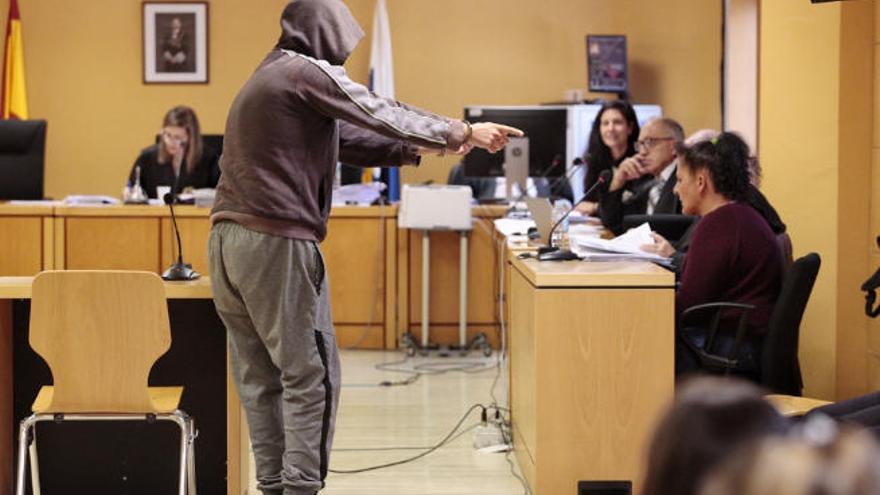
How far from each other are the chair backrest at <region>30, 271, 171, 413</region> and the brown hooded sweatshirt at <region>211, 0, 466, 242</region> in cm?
30

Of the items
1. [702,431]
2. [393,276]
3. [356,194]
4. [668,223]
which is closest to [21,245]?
[356,194]

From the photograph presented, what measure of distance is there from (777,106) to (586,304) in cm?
191

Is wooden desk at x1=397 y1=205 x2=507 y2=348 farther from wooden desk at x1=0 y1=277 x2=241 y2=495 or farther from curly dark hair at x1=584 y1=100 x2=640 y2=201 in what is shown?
wooden desk at x1=0 y1=277 x2=241 y2=495

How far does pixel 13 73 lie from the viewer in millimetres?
9258

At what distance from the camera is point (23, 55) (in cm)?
950

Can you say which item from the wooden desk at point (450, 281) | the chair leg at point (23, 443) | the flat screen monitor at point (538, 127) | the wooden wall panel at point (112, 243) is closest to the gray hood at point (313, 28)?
the chair leg at point (23, 443)

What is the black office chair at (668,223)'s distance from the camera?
16.9 ft

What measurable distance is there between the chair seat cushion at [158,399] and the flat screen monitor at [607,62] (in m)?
6.01

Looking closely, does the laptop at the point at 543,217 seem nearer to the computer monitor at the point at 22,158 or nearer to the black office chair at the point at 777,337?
the black office chair at the point at 777,337

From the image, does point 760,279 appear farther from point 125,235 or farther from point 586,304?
point 125,235

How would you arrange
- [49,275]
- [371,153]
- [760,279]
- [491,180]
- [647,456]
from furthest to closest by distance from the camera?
[491,180], [760,279], [371,153], [49,275], [647,456]

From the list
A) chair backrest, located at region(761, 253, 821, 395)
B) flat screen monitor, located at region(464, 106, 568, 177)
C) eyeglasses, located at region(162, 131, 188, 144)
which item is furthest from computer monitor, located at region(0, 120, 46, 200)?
chair backrest, located at region(761, 253, 821, 395)

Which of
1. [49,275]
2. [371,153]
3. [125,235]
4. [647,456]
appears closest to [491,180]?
[125,235]

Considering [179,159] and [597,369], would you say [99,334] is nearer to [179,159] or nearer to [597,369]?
[597,369]
